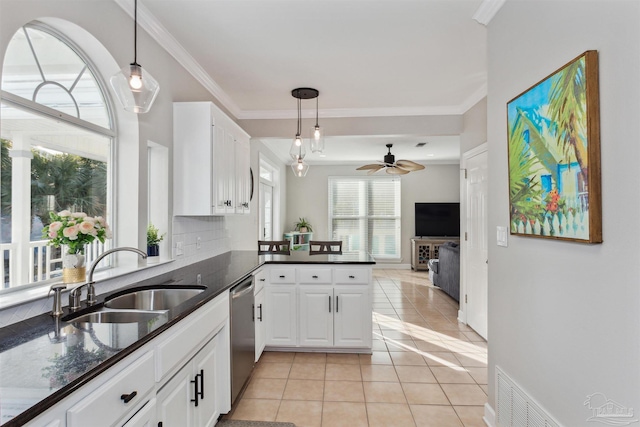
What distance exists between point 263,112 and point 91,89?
8.32 feet

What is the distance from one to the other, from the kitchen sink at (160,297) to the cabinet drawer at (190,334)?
0.16 m

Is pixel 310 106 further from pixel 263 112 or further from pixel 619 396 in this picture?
pixel 619 396

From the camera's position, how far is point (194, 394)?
179 cm

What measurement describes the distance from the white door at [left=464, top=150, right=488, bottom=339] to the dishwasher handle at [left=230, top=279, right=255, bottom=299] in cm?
261

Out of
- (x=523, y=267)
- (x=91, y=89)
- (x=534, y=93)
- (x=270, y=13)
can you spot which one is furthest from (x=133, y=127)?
(x=523, y=267)

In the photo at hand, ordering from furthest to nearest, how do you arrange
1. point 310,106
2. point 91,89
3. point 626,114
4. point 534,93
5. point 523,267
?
point 310,106 < point 91,89 < point 523,267 < point 534,93 < point 626,114

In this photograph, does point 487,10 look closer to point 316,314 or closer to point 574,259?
point 574,259

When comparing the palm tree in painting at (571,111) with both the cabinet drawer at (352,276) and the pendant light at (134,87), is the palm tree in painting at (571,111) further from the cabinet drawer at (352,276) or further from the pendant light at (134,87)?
the cabinet drawer at (352,276)

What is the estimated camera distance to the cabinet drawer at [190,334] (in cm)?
143

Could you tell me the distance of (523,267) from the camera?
6.06ft

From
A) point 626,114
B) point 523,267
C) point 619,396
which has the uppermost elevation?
point 626,114

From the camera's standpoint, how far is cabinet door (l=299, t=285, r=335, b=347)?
11.1 ft

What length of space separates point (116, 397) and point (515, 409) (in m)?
1.94

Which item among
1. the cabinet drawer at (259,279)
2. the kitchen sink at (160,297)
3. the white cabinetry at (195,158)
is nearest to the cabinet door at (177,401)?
the kitchen sink at (160,297)
